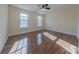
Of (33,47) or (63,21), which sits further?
(63,21)

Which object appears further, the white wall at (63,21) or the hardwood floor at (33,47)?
the white wall at (63,21)

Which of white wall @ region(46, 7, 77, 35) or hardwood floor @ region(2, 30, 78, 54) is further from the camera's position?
white wall @ region(46, 7, 77, 35)

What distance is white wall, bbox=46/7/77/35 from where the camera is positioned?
18.4ft

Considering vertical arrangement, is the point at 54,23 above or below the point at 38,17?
below

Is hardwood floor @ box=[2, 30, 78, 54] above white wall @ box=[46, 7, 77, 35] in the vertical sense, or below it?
below

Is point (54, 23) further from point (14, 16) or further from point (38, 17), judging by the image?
point (14, 16)

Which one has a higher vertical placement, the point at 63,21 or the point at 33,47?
the point at 63,21

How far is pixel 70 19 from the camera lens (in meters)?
5.80

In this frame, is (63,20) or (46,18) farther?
(46,18)

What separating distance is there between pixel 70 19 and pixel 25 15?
2.95m

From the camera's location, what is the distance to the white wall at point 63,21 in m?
5.59

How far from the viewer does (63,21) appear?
6336mm
